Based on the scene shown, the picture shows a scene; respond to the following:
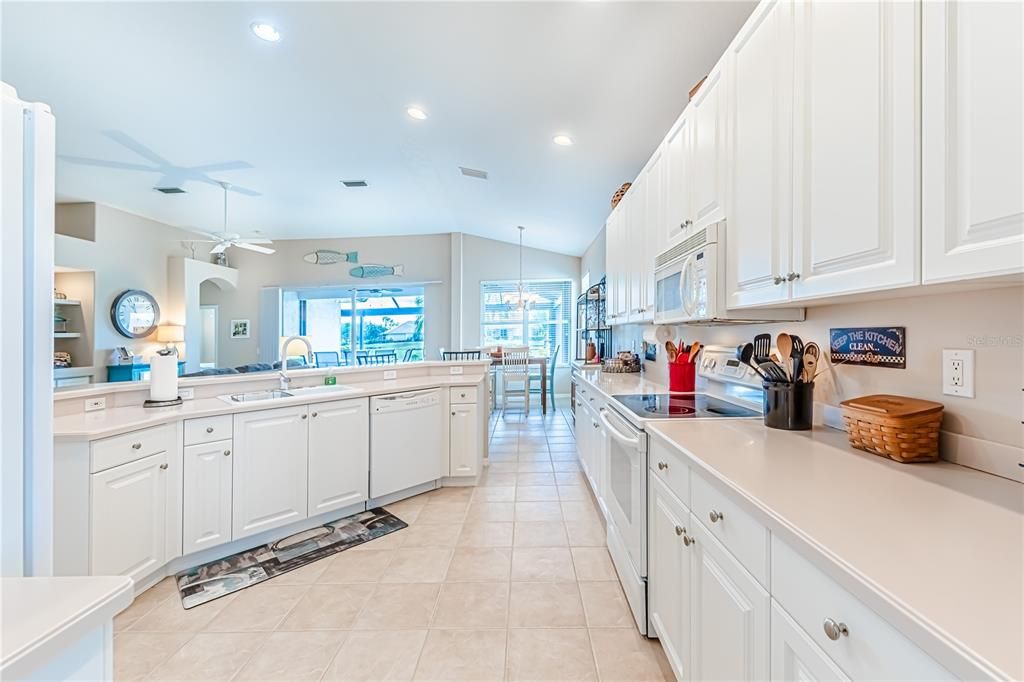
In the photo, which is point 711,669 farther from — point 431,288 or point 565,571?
point 431,288

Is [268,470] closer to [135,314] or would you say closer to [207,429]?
[207,429]

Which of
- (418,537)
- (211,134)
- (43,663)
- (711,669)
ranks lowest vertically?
(418,537)

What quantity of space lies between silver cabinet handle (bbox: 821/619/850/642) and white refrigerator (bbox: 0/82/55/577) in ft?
4.63

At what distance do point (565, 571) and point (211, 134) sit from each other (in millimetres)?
4519

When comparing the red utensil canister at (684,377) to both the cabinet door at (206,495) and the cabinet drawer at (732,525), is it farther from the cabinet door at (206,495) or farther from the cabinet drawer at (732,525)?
the cabinet door at (206,495)

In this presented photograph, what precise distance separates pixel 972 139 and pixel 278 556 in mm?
3088

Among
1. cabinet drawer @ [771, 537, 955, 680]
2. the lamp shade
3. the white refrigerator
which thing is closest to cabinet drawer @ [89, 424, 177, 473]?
the white refrigerator

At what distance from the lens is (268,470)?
2420 mm

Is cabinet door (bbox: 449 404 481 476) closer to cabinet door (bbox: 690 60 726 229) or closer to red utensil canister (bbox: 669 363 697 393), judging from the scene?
red utensil canister (bbox: 669 363 697 393)

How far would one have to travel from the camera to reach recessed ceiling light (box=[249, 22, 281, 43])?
A: 240 cm

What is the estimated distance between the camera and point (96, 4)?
2.28 m

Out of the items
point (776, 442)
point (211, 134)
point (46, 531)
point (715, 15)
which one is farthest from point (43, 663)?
point (211, 134)

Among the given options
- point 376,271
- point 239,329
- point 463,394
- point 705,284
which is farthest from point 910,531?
point 239,329

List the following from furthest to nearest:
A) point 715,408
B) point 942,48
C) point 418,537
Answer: point 418,537, point 715,408, point 942,48
